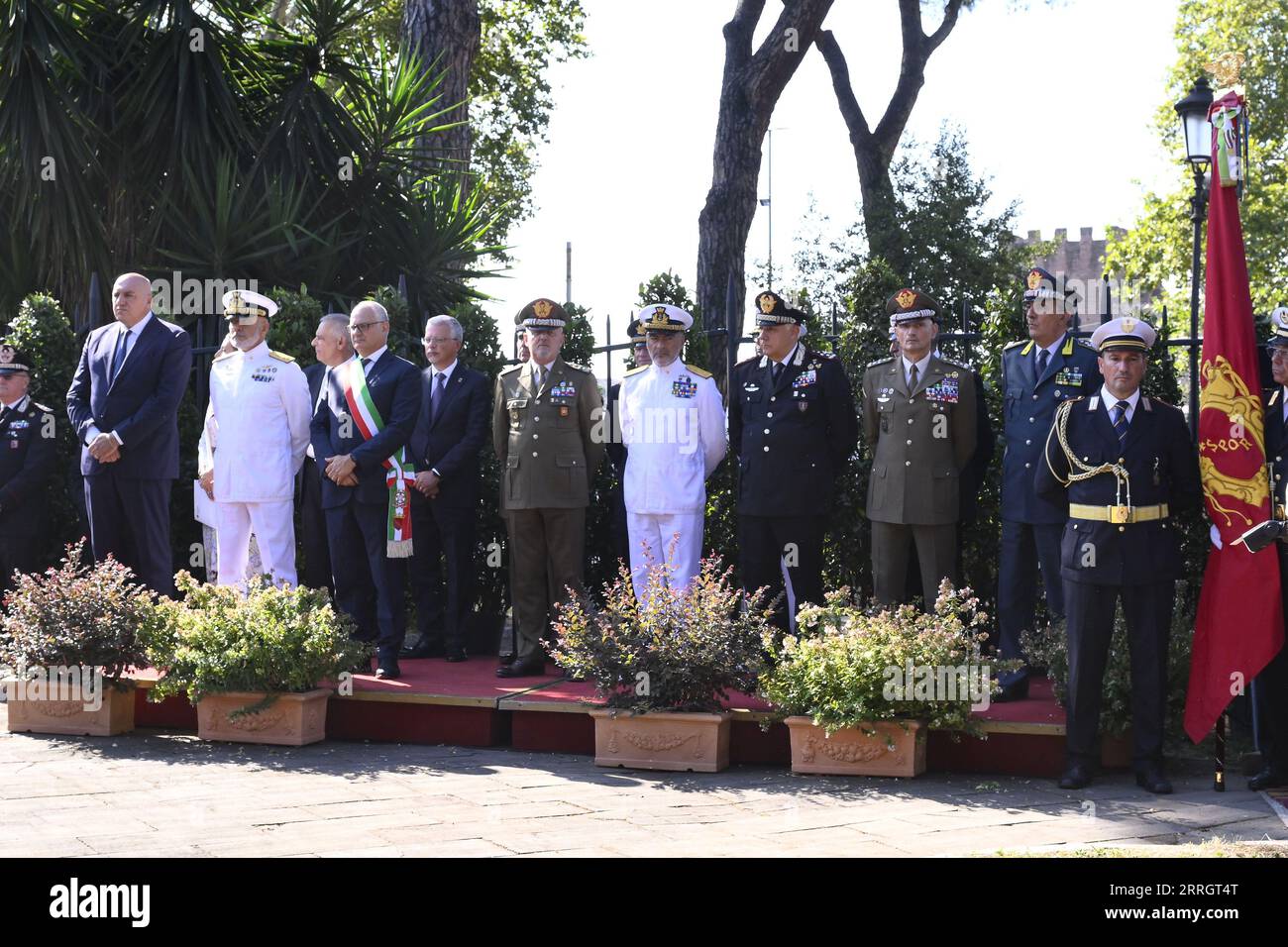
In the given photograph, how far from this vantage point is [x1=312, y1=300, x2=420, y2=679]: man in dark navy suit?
7.96 metres

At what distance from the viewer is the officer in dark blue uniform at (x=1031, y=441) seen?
279 inches

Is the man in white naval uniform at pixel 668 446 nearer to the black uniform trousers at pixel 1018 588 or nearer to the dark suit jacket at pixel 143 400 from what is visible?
the black uniform trousers at pixel 1018 588

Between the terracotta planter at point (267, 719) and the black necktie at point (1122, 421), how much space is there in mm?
3832

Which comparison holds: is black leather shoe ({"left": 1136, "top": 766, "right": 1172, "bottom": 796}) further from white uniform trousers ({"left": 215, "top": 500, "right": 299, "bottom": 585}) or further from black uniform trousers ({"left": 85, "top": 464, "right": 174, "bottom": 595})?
black uniform trousers ({"left": 85, "top": 464, "right": 174, "bottom": 595})

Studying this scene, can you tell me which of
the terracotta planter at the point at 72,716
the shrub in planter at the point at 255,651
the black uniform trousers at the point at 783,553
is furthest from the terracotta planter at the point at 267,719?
the black uniform trousers at the point at 783,553

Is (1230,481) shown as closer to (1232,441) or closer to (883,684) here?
(1232,441)

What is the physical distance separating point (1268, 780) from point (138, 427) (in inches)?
229

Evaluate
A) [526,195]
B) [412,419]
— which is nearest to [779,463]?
[412,419]

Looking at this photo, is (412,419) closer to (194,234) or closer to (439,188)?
(194,234)

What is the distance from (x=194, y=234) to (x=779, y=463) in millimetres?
6470

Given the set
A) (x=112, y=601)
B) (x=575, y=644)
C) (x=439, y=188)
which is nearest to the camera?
(x=575, y=644)

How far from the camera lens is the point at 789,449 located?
7.61 meters

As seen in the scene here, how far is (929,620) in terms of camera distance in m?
6.44

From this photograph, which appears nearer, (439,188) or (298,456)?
(298,456)
